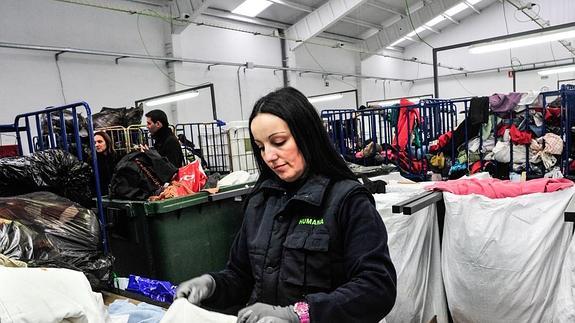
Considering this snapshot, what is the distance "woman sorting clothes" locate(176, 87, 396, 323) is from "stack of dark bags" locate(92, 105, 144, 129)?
3.07 meters

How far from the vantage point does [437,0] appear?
34.9 feet

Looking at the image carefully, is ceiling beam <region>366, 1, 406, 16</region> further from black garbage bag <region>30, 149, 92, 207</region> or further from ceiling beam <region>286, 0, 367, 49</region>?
black garbage bag <region>30, 149, 92, 207</region>

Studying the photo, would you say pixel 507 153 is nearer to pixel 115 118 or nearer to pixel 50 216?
pixel 115 118

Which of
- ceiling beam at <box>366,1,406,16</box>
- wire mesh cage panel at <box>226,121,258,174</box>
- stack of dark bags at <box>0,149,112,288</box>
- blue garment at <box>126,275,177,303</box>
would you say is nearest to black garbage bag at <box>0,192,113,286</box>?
stack of dark bags at <box>0,149,112,288</box>

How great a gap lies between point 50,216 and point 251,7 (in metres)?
8.06

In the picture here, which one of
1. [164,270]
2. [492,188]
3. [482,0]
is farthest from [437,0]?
[164,270]

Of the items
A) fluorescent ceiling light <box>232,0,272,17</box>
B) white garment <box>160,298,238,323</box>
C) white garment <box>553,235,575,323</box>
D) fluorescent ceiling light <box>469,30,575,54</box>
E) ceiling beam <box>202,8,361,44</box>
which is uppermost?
fluorescent ceiling light <box>232,0,272,17</box>

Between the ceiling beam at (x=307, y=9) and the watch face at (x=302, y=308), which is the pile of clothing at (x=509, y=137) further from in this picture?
the ceiling beam at (x=307, y=9)

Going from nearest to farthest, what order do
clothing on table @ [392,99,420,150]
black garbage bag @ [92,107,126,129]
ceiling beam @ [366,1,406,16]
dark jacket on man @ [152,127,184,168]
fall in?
black garbage bag @ [92,107,126,129] < dark jacket on man @ [152,127,184,168] < clothing on table @ [392,99,420,150] < ceiling beam @ [366,1,406,16]

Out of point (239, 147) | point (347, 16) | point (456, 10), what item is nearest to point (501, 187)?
point (239, 147)

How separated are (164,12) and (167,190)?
6.16m

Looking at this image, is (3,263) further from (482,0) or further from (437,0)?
(482,0)

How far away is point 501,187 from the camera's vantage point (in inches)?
88.0

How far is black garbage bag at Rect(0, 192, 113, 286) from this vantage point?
171 cm
